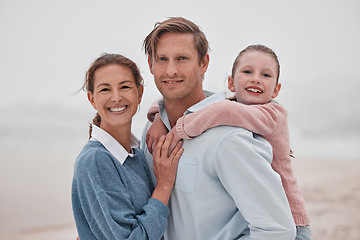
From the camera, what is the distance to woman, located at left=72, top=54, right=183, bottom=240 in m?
1.47

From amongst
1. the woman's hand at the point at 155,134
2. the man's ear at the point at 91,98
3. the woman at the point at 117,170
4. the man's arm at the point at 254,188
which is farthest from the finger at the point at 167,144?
the man's ear at the point at 91,98

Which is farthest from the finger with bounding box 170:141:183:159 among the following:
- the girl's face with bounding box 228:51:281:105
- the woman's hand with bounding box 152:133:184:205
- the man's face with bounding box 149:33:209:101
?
the girl's face with bounding box 228:51:281:105

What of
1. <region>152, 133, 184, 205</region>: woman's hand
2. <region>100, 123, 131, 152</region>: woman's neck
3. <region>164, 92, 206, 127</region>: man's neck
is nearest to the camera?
<region>152, 133, 184, 205</region>: woman's hand

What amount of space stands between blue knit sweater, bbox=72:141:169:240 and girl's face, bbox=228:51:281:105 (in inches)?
26.9

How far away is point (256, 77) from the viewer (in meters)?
1.77

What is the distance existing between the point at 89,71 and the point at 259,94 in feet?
2.69

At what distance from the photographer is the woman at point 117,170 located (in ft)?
4.83

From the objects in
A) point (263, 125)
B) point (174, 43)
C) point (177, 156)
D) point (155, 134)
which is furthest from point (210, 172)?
point (174, 43)

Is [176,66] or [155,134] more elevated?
[176,66]

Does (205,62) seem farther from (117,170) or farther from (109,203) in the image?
(109,203)

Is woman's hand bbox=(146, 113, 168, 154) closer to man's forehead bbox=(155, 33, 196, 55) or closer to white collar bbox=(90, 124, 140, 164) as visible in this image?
white collar bbox=(90, 124, 140, 164)

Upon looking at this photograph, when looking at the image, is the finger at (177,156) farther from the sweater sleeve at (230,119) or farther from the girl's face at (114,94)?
the girl's face at (114,94)

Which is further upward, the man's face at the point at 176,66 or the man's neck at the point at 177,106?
the man's face at the point at 176,66

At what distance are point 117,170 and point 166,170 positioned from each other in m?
0.21
